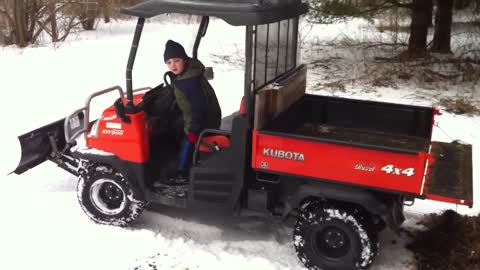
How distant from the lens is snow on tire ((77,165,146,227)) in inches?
169

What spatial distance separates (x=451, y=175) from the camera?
372 cm

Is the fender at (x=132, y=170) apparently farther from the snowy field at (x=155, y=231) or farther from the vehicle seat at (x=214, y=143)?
the vehicle seat at (x=214, y=143)

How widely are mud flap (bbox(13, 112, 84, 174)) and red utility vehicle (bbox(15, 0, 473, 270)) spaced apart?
0.01m

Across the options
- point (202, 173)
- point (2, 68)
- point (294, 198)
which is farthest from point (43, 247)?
point (2, 68)

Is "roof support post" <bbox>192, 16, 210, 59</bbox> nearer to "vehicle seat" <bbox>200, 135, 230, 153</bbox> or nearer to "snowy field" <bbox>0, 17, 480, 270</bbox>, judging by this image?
"snowy field" <bbox>0, 17, 480, 270</bbox>

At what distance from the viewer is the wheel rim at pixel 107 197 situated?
4.35m

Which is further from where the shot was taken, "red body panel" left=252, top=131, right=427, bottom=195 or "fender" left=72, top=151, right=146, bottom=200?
"fender" left=72, top=151, right=146, bottom=200

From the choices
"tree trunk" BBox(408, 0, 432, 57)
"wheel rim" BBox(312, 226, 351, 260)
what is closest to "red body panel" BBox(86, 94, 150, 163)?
"wheel rim" BBox(312, 226, 351, 260)

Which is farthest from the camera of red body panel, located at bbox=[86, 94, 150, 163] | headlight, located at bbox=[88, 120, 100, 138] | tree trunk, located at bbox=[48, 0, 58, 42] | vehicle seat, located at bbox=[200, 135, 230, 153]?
tree trunk, located at bbox=[48, 0, 58, 42]

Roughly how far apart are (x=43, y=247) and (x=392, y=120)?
3.22 m

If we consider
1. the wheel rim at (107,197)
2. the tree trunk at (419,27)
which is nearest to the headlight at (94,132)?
the wheel rim at (107,197)

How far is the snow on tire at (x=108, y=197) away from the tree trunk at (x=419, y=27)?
8.16m

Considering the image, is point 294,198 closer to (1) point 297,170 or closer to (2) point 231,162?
(1) point 297,170

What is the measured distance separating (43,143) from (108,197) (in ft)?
3.31
